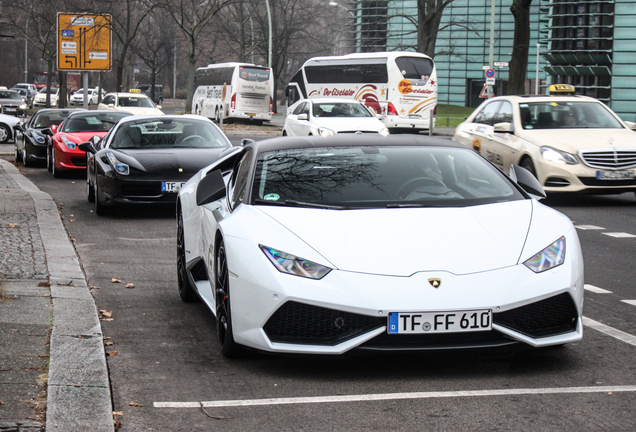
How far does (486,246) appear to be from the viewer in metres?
4.71

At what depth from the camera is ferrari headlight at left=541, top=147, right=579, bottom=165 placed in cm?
1302

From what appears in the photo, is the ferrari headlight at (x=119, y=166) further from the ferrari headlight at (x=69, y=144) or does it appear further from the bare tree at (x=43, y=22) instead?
the bare tree at (x=43, y=22)

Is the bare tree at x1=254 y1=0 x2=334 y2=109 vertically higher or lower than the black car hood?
higher

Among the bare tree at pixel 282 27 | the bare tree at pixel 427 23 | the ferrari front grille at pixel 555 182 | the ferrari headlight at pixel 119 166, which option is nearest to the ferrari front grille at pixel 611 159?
the ferrari front grille at pixel 555 182

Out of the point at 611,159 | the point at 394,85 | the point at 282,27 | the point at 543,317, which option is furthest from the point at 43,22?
the point at 543,317

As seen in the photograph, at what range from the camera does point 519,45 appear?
86.2 feet

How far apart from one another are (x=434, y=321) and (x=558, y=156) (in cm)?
928

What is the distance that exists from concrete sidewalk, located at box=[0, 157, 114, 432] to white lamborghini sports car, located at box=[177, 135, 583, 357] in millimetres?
783

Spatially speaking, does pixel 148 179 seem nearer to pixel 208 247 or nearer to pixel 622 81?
pixel 208 247

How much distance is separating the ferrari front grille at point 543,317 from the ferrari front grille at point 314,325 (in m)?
0.63

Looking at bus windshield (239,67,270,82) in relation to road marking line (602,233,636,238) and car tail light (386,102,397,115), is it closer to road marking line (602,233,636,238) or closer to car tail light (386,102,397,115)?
car tail light (386,102,397,115)

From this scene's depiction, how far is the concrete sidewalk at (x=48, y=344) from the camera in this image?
154 inches

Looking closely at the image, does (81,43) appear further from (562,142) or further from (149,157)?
(562,142)

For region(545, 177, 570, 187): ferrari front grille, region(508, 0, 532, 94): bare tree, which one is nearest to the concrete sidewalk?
region(545, 177, 570, 187): ferrari front grille
